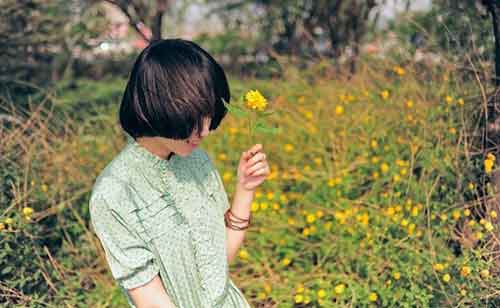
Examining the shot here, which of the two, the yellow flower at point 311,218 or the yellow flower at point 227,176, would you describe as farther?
the yellow flower at point 227,176

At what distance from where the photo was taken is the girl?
1.27 m

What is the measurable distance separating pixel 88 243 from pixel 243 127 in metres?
1.29

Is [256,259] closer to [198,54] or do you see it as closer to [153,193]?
[153,193]

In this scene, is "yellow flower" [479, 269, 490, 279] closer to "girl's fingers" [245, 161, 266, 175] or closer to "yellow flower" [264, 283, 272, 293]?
"yellow flower" [264, 283, 272, 293]

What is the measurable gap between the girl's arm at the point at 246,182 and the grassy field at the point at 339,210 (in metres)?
0.66

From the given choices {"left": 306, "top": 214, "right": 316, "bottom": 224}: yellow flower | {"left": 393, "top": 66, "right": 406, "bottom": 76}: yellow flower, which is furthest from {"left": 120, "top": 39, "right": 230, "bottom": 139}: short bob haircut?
{"left": 393, "top": 66, "right": 406, "bottom": 76}: yellow flower

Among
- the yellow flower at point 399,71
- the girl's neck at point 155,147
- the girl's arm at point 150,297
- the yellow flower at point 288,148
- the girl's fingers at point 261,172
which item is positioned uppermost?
the girl's neck at point 155,147

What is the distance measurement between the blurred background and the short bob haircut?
3.37 ft

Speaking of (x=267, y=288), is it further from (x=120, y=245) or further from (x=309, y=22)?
(x=309, y=22)

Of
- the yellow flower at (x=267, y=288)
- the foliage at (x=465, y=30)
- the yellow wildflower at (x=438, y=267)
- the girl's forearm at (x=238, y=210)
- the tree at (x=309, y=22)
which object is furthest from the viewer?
the tree at (x=309, y=22)

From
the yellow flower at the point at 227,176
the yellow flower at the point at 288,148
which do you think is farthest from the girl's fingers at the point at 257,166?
the yellow flower at the point at 288,148

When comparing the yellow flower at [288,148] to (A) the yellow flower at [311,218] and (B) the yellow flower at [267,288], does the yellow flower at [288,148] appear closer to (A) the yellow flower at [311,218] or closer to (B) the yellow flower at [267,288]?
(A) the yellow flower at [311,218]

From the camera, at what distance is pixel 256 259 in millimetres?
2570

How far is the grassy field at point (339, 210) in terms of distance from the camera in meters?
2.17
